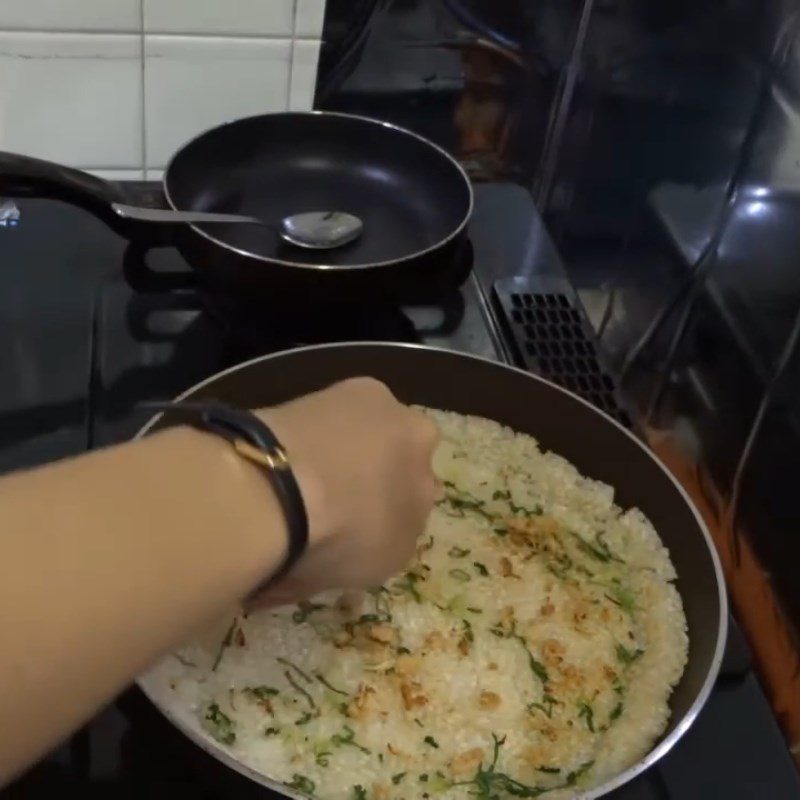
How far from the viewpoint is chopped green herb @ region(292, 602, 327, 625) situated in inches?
27.0

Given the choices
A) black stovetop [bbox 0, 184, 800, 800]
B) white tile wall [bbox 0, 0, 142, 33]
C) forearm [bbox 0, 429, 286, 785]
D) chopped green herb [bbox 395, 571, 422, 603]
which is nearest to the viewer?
forearm [bbox 0, 429, 286, 785]

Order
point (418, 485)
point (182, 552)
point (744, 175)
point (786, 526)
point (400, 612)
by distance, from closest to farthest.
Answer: point (182, 552)
point (418, 485)
point (400, 612)
point (786, 526)
point (744, 175)

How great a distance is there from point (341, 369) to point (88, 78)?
0.44 m

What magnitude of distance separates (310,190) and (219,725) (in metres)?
0.54

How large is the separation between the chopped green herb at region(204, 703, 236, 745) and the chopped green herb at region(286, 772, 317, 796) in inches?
Result: 1.6

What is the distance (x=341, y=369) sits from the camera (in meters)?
0.78

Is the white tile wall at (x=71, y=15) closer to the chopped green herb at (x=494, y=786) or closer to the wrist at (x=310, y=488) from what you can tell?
the wrist at (x=310, y=488)

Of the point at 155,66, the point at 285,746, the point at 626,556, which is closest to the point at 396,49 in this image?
the point at 155,66

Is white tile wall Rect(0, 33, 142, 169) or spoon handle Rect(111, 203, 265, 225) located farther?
white tile wall Rect(0, 33, 142, 169)

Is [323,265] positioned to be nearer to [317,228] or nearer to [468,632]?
[317,228]

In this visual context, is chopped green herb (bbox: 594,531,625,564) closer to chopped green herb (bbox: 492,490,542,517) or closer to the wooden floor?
chopped green herb (bbox: 492,490,542,517)

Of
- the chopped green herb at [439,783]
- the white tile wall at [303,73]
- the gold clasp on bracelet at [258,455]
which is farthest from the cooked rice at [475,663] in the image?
the white tile wall at [303,73]

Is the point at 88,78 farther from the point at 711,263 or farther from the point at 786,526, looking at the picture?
the point at 786,526

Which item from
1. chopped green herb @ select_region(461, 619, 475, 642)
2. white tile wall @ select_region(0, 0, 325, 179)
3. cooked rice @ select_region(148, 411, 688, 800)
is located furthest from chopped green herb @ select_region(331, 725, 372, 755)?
white tile wall @ select_region(0, 0, 325, 179)
